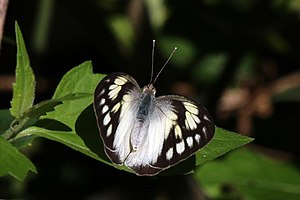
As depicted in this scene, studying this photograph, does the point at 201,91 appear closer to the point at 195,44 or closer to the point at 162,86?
the point at 195,44

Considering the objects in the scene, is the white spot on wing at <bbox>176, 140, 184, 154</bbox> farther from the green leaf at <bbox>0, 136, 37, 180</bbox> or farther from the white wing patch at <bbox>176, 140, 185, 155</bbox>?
the green leaf at <bbox>0, 136, 37, 180</bbox>

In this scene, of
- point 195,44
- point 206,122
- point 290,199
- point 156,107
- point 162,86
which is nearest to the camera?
point 206,122

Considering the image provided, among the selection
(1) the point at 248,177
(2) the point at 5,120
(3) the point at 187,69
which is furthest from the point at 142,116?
(3) the point at 187,69

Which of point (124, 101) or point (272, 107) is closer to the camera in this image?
point (124, 101)

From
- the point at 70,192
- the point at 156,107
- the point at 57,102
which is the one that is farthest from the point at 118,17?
the point at 57,102

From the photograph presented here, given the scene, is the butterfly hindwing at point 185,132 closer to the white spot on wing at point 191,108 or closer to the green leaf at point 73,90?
the white spot on wing at point 191,108

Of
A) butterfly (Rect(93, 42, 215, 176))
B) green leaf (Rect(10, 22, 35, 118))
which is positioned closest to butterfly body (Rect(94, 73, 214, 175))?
butterfly (Rect(93, 42, 215, 176))

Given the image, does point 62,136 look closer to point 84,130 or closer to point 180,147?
point 84,130

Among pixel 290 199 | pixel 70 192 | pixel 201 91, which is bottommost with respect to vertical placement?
pixel 70 192
